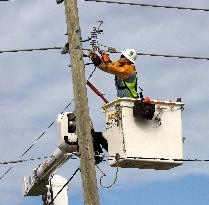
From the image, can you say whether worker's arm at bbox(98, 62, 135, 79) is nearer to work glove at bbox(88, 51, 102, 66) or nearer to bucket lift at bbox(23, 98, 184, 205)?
work glove at bbox(88, 51, 102, 66)

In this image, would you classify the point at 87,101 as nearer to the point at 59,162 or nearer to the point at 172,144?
the point at 172,144

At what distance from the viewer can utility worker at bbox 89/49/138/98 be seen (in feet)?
49.4

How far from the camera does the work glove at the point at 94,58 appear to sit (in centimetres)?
1486

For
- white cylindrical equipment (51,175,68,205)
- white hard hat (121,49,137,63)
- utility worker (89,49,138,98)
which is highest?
white hard hat (121,49,137,63)

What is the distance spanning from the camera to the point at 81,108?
13945 mm

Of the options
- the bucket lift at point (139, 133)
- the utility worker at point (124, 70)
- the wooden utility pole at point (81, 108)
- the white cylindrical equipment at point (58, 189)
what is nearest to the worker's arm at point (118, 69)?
the utility worker at point (124, 70)

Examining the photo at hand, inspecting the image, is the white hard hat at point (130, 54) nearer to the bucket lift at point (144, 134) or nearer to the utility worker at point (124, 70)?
the utility worker at point (124, 70)

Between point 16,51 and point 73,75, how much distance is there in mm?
1556

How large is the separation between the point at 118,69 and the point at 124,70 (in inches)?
5.9

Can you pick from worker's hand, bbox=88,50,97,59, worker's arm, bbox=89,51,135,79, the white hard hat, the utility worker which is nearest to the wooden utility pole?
worker's hand, bbox=88,50,97,59

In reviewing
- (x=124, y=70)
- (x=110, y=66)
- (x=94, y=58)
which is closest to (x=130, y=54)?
(x=124, y=70)

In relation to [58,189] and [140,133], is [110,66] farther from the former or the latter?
[58,189]

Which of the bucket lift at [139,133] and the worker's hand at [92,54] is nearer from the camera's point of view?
the bucket lift at [139,133]

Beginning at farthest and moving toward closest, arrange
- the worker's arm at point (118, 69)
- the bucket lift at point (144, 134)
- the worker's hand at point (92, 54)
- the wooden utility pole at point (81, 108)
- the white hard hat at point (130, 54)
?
the white hard hat at point (130, 54)
the worker's arm at point (118, 69)
the worker's hand at point (92, 54)
the bucket lift at point (144, 134)
the wooden utility pole at point (81, 108)
